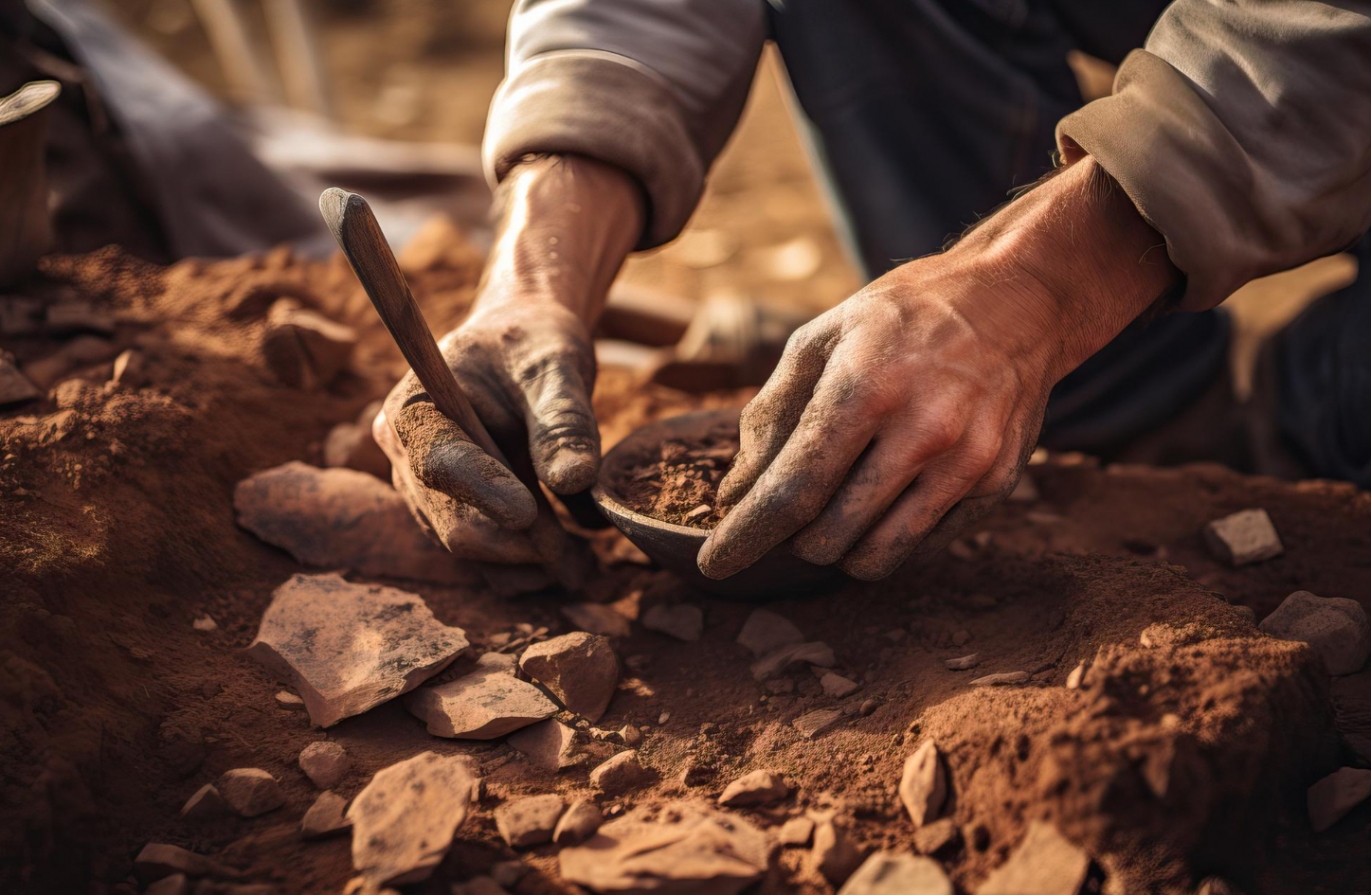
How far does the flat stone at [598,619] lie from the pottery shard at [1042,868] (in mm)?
770

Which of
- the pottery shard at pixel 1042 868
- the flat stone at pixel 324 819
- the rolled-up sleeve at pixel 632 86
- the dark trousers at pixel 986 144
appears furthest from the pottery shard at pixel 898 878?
the dark trousers at pixel 986 144

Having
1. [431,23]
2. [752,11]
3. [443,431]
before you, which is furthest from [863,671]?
[431,23]

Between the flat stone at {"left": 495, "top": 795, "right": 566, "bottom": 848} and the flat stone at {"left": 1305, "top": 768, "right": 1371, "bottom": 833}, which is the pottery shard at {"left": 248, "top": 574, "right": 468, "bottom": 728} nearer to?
the flat stone at {"left": 495, "top": 795, "right": 566, "bottom": 848}

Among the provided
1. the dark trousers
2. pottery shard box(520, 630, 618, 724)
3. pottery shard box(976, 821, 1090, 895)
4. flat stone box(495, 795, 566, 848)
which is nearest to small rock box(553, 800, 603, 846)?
flat stone box(495, 795, 566, 848)

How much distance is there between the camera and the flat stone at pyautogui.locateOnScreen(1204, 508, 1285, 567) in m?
1.72

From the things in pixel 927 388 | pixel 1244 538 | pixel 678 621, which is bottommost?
pixel 1244 538

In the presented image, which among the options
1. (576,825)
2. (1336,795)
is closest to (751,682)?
(576,825)

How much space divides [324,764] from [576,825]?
0.39 m

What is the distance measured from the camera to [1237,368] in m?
3.11

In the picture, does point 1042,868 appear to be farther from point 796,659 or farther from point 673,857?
point 796,659

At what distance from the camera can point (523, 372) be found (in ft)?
5.37

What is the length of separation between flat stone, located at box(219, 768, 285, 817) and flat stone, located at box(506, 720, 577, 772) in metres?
0.33

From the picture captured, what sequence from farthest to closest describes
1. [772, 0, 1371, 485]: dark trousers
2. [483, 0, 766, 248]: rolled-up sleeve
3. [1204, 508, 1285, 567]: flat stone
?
[772, 0, 1371, 485]: dark trousers
[483, 0, 766, 248]: rolled-up sleeve
[1204, 508, 1285, 567]: flat stone

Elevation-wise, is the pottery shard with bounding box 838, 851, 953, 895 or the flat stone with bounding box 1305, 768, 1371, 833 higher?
the pottery shard with bounding box 838, 851, 953, 895
